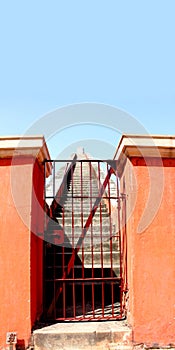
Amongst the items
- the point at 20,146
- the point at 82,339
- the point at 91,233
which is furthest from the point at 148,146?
the point at 82,339

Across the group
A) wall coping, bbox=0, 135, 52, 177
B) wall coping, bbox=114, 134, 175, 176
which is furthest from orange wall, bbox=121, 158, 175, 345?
wall coping, bbox=0, 135, 52, 177

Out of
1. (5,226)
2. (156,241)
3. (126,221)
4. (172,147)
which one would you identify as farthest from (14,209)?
(172,147)

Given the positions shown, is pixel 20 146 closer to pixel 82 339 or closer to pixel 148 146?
pixel 148 146

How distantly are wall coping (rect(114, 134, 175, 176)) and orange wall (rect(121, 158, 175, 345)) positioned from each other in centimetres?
8

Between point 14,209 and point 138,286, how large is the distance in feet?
5.93

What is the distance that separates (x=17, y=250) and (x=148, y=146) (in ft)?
6.92

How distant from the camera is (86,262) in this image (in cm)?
617

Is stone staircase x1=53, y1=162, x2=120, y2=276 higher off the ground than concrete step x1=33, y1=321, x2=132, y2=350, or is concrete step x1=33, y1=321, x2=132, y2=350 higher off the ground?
stone staircase x1=53, y1=162, x2=120, y2=276

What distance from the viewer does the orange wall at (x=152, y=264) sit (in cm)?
434

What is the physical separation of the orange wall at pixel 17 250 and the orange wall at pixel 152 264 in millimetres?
1273

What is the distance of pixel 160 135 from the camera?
15.3ft

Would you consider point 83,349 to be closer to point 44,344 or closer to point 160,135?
point 44,344

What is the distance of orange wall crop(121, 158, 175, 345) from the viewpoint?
434cm

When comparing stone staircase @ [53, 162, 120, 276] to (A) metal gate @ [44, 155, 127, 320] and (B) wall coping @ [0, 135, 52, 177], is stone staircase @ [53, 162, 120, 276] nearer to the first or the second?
(A) metal gate @ [44, 155, 127, 320]
